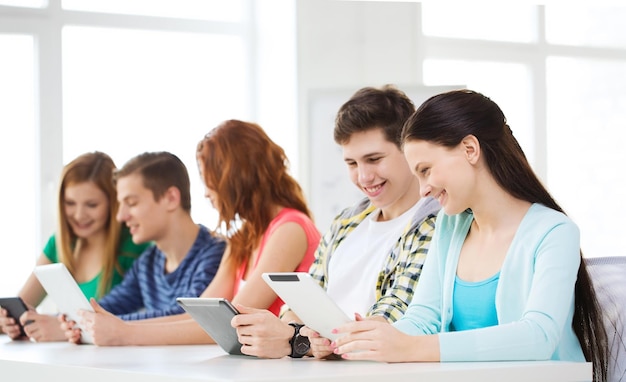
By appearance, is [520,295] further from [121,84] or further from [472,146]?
[121,84]

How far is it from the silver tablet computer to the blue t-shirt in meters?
1.04

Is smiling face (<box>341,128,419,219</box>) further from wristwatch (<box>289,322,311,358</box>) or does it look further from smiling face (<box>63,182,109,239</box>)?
smiling face (<box>63,182,109,239</box>)

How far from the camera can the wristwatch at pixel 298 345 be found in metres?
2.05

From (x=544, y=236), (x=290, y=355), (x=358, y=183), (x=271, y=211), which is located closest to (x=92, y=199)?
(x=271, y=211)

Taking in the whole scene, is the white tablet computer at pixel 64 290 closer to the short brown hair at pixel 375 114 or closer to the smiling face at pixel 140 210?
the smiling face at pixel 140 210

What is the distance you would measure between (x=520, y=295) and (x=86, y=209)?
2.24 m

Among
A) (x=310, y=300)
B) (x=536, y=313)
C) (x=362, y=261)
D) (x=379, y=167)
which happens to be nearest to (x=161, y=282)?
(x=362, y=261)

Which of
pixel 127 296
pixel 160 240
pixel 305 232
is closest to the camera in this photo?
pixel 305 232

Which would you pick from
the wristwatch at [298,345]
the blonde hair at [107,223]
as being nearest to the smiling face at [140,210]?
the blonde hair at [107,223]

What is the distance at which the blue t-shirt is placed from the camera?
10.6 feet

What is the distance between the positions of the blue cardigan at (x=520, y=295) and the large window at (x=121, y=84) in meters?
3.52

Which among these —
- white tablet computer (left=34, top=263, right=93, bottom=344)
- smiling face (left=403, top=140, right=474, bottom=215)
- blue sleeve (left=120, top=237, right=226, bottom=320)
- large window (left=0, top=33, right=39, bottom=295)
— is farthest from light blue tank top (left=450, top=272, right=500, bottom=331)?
large window (left=0, top=33, right=39, bottom=295)

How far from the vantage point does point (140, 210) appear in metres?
3.38

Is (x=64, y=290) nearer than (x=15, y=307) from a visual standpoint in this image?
Yes
